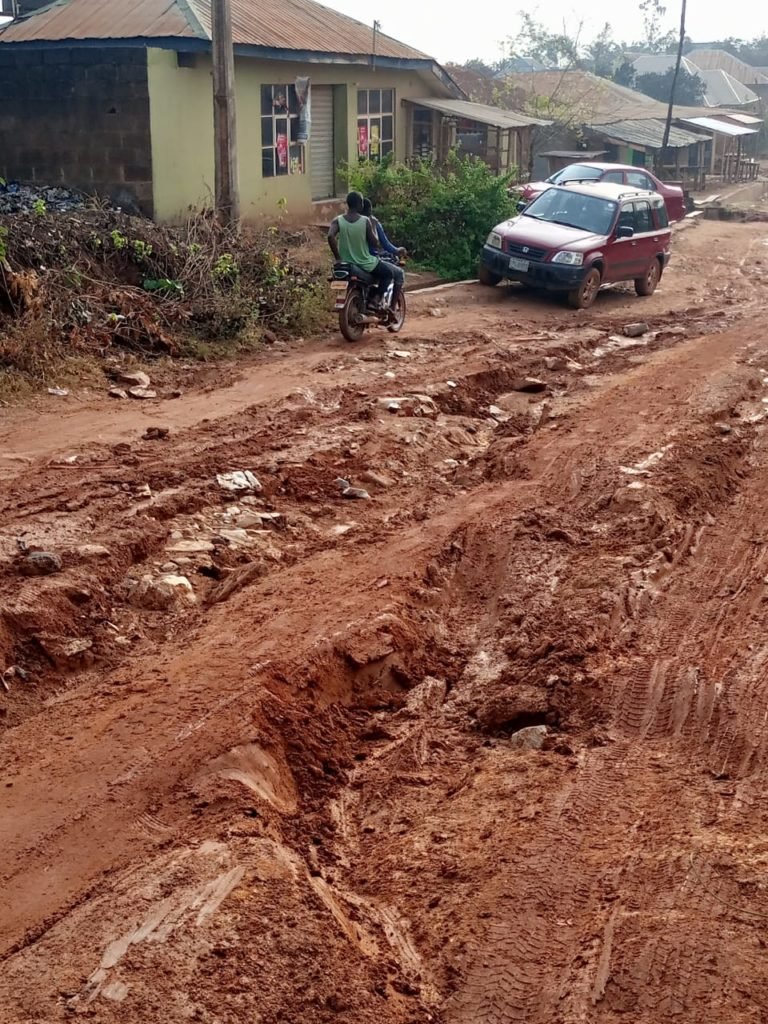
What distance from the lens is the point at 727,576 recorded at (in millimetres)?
7395

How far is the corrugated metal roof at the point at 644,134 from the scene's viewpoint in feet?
118

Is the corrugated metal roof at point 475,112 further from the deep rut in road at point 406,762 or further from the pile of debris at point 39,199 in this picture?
the deep rut in road at point 406,762

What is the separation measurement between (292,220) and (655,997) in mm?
18087

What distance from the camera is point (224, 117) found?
568 inches

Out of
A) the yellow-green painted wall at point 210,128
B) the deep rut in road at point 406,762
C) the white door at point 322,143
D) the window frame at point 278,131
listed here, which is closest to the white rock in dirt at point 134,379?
the deep rut in road at point 406,762

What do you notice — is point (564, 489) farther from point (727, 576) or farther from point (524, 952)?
point (524, 952)

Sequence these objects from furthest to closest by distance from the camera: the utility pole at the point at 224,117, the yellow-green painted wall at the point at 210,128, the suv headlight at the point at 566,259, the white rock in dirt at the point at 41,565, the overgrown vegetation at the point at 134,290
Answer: the yellow-green painted wall at the point at 210,128 < the suv headlight at the point at 566,259 < the utility pole at the point at 224,117 < the overgrown vegetation at the point at 134,290 < the white rock in dirt at the point at 41,565

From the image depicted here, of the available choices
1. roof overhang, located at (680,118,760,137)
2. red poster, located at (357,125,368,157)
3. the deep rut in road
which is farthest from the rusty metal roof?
roof overhang, located at (680,118,760,137)

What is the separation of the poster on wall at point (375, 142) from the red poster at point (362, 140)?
0.13m

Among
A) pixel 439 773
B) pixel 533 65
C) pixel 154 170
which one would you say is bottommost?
pixel 439 773

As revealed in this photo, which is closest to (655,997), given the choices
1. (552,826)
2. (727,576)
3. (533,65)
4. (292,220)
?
(552,826)

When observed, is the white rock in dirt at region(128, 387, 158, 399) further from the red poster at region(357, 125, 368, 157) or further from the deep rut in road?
the red poster at region(357, 125, 368, 157)

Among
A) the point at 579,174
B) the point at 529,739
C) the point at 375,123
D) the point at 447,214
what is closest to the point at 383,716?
the point at 529,739

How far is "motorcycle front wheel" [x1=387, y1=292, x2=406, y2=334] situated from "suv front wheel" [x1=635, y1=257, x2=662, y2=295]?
19.5 feet
